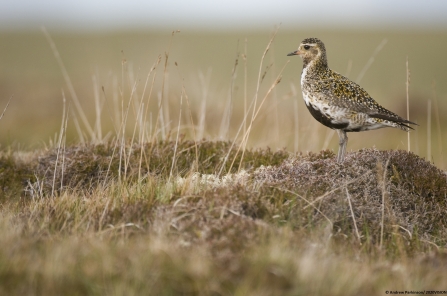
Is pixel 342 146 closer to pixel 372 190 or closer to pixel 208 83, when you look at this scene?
pixel 372 190

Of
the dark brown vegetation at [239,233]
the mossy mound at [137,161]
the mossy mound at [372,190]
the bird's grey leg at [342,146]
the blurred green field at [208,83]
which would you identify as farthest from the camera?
the blurred green field at [208,83]

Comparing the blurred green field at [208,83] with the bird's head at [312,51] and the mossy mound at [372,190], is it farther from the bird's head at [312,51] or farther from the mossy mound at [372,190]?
the mossy mound at [372,190]

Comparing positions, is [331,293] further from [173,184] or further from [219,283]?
[173,184]

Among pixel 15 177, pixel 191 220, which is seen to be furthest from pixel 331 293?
pixel 15 177

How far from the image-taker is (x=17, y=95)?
18641 millimetres

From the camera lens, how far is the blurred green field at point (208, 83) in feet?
32.7

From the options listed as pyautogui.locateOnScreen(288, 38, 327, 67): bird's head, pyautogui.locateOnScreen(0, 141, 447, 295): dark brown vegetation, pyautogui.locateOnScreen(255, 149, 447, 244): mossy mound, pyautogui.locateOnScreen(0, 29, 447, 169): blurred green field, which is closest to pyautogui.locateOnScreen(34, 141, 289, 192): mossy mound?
pyautogui.locateOnScreen(0, 141, 447, 295): dark brown vegetation

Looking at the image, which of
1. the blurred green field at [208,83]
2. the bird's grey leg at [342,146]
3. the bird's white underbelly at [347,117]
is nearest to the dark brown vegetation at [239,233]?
the bird's grey leg at [342,146]

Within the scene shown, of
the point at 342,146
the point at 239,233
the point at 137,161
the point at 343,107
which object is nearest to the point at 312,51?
the point at 343,107

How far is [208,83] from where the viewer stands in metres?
9.59

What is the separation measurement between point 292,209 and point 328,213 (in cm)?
37

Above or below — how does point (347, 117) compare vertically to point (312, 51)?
below

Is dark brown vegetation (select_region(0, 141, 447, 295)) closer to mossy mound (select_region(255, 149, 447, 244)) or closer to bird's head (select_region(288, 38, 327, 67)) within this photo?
mossy mound (select_region(255, 149, 447, 244))

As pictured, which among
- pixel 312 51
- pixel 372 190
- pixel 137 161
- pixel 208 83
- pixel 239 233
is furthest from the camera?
pixel 208 83
